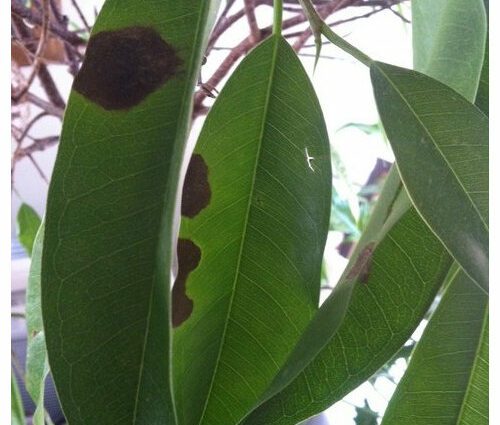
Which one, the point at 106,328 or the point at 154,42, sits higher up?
the point at 154,42

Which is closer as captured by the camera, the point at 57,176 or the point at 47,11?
the point at 57,176

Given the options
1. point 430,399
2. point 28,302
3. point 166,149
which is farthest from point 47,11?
point 430,399

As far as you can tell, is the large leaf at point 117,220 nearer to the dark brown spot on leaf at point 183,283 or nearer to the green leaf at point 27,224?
the dark brown spot on leaf at point 183,283

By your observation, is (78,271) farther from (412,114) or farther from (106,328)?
(412,114)

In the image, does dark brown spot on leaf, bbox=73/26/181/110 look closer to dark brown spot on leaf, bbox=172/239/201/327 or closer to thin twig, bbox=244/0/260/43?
dark brown spot on leaf, bbox=172/239/201/327

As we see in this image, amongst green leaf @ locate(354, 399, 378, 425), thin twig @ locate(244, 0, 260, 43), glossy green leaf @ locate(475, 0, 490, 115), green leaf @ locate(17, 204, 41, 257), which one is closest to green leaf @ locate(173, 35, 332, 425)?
glossy green leaf @ locate(475, 0, 490, 115)
